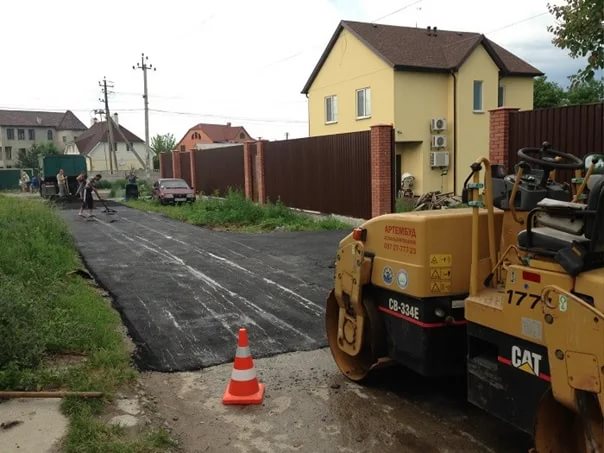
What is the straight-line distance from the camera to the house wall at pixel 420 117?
24.8 meters

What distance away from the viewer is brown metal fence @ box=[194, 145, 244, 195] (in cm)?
2630

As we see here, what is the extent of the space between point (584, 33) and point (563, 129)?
1.95 m

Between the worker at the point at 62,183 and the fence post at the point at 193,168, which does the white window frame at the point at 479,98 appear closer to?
the fence post at the point at 193,168

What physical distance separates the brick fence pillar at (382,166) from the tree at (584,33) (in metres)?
6.08

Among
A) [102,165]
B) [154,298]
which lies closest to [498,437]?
[154,298]

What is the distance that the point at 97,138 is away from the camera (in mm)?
87438

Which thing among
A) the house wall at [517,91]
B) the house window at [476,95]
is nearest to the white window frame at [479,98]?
the house window at [476,95]

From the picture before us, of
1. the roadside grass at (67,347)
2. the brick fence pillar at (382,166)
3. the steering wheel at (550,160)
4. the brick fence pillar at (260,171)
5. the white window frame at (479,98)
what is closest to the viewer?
the steering wheel at (550,160)

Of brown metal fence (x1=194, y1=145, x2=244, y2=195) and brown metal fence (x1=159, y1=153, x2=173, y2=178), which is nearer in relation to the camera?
brown metal fence (x1=194, y1=145, x2=244, y2=195)

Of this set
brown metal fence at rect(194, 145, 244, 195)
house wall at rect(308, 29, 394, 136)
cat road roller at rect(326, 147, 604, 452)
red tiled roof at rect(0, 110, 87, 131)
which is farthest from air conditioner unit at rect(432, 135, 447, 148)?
red tiled roof at rect(0, 110, 87, 131)

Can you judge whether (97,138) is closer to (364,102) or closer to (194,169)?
(194,169)

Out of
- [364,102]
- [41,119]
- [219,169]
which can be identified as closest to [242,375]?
[364,102]

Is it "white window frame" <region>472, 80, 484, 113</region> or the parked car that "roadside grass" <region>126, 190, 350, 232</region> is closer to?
the parked car

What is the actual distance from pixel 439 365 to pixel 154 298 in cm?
519
